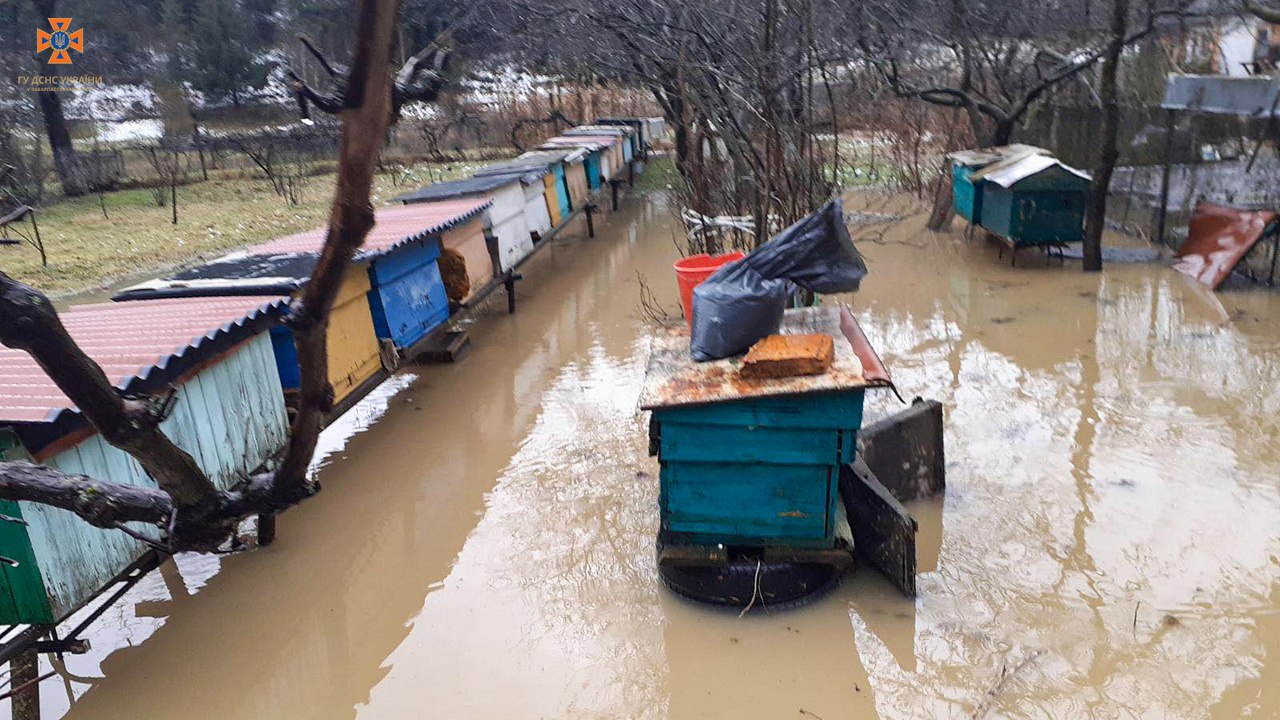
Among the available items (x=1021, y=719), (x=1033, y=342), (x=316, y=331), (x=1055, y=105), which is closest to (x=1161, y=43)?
(x=1055, y=105)

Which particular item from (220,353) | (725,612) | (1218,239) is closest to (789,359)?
(725,612)

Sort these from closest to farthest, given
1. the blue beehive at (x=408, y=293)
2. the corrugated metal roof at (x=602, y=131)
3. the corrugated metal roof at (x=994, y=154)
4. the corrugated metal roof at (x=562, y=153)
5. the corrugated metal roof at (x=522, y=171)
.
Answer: the blue beehive at (x=408, y=293), the corrugated metal roof at (x=522, y=171), the corrugated metal roof at (x=994, y=154), the corrugated metal roof at (x=562, y=153), the corrugated metal roof at (x=602, y=131)

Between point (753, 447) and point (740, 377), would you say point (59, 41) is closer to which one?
point (740, 377)

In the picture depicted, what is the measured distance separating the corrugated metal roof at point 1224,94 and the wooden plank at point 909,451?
7658 millimetres

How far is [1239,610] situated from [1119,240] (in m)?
9.48

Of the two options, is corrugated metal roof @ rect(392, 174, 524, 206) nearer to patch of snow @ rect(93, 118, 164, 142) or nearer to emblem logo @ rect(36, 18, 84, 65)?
emblem logo @ rect(36, 18, 84, 65)

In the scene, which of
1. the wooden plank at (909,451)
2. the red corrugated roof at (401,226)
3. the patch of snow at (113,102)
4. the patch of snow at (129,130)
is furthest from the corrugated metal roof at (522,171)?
the patch of snow at (113,102)

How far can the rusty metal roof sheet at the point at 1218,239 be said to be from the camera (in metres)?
9.50

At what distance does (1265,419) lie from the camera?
6336mm

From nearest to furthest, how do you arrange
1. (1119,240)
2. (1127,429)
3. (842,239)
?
(842,239)
(1127,429)
(1119,240)

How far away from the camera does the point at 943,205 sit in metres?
13.5

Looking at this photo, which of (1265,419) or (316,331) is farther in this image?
(1265,419)

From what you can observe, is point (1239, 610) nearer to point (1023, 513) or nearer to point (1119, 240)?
point (1023, 513)

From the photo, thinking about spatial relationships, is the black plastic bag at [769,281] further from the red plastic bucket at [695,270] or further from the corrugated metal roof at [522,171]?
the corrugated metal roof at [522,171]
